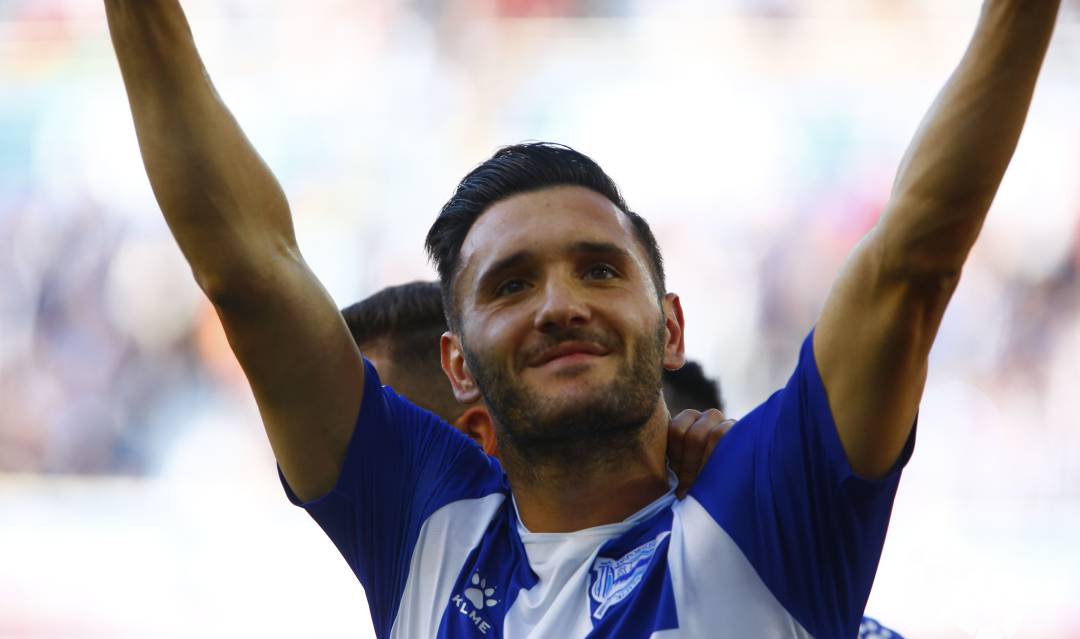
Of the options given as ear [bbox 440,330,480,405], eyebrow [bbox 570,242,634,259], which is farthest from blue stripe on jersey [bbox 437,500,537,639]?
eyebrow [bbox 570,242,634,259]

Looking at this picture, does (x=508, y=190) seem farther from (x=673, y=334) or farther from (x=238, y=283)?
(x=238, y=283)

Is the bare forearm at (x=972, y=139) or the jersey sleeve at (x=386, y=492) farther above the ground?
the bare forearm at (x=972, y=139)

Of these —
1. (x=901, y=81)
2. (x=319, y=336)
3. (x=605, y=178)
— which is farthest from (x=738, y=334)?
(x=319, y=336)

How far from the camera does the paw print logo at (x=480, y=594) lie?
1.88 meters

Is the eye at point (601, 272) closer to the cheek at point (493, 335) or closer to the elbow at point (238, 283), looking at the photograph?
the cheek at point (493, 335)

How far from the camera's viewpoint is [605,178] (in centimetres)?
223

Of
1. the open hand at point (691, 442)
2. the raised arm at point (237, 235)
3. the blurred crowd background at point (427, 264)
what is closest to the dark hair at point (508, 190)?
the open hand at point (691, 442)

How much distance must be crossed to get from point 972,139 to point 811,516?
53 cm

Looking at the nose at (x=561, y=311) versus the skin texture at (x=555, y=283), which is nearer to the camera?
the skin texture at (x=555, y=283)

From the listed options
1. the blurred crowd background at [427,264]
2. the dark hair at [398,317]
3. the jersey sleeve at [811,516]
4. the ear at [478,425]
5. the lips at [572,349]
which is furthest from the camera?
the blurred crowd background at [427,264]

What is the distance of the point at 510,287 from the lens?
6.68ft

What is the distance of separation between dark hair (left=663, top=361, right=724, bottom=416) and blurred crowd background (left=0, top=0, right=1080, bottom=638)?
116 inches

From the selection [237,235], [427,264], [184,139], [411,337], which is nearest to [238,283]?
[237,235]

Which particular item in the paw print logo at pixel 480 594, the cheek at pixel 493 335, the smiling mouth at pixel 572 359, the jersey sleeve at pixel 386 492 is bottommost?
the paw print logo at pixel 480 594
